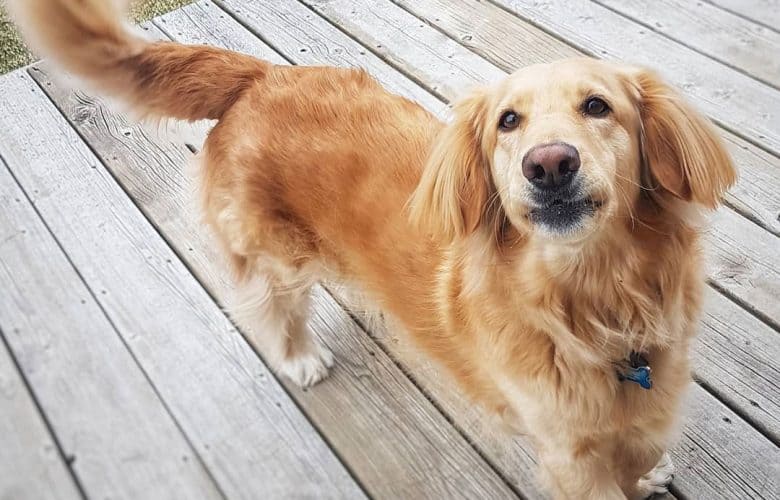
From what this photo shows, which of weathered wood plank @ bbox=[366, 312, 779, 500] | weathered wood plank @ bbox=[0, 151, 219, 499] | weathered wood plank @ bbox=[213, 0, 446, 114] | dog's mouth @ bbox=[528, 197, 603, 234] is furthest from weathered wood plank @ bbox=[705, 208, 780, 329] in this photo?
weathered wood plank @ bbox=[0, 151, 219, 499]

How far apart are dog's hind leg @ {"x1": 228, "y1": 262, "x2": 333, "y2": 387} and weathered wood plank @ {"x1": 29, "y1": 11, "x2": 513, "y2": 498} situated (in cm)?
6

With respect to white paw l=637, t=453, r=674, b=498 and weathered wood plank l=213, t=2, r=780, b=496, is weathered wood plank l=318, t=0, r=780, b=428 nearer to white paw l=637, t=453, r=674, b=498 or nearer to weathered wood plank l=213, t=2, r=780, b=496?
weathered wood plank l=213, t=2, r=780, b=496

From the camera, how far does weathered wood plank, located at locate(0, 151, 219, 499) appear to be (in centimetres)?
189

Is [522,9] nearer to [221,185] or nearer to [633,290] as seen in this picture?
[221,185]

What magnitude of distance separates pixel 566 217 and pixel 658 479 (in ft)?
2.76

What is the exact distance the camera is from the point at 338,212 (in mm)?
1775

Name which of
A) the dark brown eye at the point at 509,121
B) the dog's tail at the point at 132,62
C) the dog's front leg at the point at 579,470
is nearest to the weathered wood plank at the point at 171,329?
the dog's front leg at the point at 579,470

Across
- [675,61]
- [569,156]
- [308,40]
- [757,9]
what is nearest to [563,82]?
[569,156]

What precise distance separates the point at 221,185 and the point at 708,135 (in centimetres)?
116

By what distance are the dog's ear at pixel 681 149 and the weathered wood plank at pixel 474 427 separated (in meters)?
0.83

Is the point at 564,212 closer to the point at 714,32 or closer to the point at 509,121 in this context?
the point at 509,121

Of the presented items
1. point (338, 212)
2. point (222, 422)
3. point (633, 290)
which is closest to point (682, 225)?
point (633, 290)

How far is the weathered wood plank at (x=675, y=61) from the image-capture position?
2.59m

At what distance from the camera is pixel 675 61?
282cm
